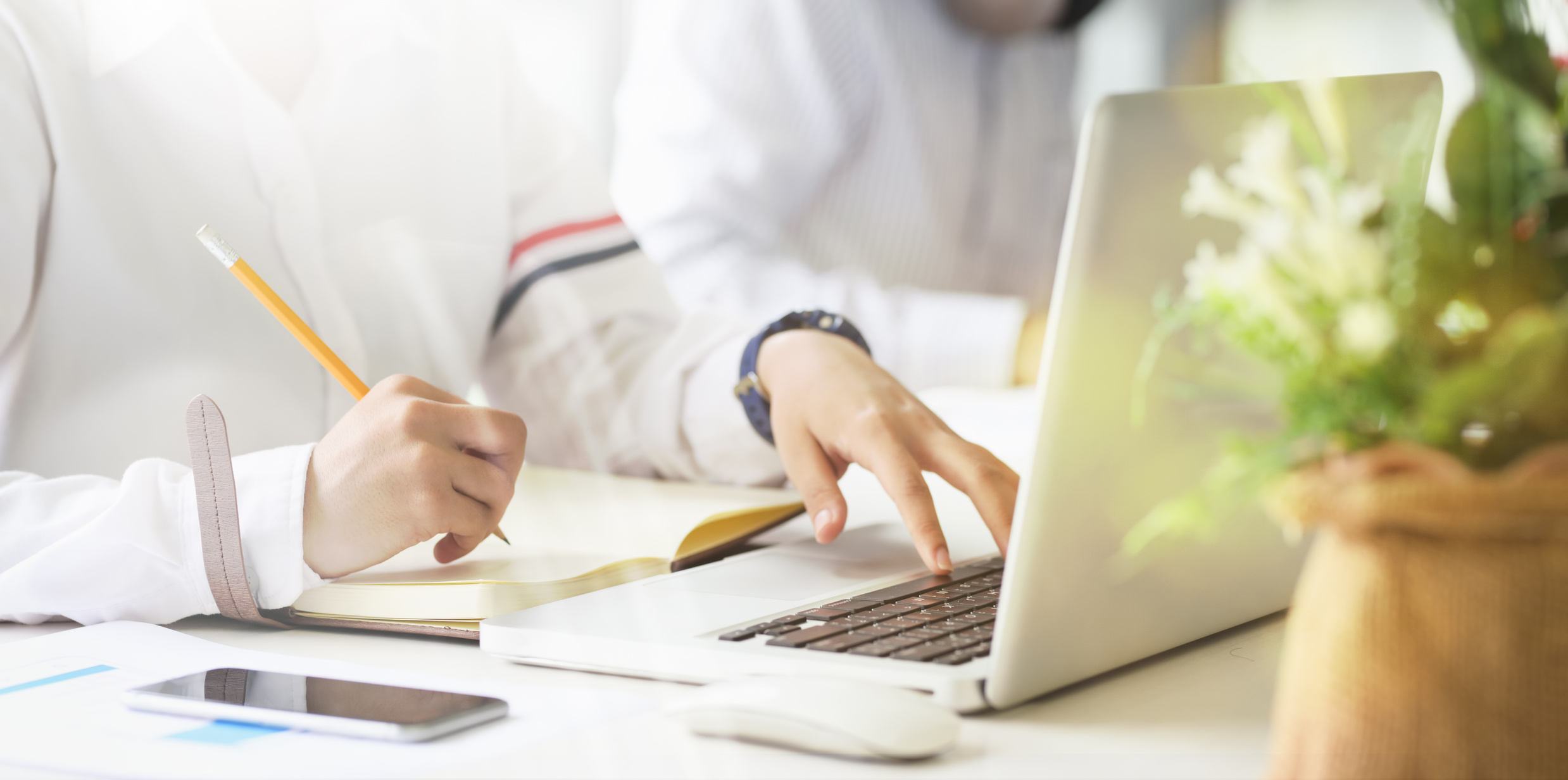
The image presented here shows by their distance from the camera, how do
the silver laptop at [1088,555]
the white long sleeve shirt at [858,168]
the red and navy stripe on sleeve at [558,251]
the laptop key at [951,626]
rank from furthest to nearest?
the white long sleeve shirt at [858,168]
the red and navy stripe on sleeve at [558,251]
the laptop key at [951,626]
the silver laptop at [1088,555]

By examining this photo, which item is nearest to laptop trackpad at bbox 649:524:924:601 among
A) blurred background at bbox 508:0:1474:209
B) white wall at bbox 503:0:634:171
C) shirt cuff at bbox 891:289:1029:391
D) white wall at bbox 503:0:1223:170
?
white wall at bbox 503:0:1223:170

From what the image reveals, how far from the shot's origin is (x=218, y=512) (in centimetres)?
52

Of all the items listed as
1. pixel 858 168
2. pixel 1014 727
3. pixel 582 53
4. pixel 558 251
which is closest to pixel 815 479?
pixel 1014 727

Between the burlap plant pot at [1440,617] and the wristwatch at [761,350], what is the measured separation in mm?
Answer: 563

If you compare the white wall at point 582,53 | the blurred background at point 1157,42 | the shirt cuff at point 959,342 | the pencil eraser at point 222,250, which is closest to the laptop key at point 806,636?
the pencil eraser at point 222,250

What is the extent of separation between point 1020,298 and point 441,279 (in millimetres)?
1118

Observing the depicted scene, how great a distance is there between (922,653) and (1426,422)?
21cm

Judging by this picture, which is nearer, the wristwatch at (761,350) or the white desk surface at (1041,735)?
the white desk surface at (1041,735)

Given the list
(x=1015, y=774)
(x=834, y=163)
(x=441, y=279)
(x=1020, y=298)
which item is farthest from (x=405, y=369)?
(x=1020, y=298)

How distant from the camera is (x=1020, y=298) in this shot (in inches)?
75.0

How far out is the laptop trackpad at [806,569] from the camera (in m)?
0.54

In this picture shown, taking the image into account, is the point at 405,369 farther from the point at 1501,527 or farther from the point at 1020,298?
the point at 1020,298

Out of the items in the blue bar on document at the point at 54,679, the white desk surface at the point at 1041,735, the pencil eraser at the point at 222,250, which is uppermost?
the pencil eraser at the point at 222,250

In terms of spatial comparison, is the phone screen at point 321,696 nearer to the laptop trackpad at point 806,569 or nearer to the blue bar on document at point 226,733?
the blue bar on document at point 226,733
